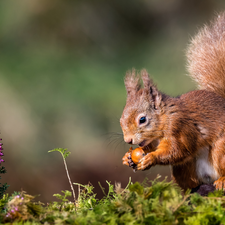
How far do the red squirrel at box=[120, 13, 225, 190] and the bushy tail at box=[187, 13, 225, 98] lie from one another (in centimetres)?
12

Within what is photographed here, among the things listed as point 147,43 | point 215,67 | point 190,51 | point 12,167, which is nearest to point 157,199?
point 215,67

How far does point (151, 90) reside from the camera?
1329mm

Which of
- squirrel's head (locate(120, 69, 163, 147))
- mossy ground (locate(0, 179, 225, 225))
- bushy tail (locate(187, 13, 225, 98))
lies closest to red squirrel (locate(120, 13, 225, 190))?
squirrel's head (locate(120, 69, 163, 147))

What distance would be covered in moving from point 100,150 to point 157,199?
2242 mm

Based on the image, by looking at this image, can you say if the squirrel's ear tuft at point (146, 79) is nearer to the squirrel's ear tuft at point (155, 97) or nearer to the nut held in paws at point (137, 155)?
the squirrel's ear tuft at point (155, 97)

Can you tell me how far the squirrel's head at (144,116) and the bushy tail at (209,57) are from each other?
1.40 ft

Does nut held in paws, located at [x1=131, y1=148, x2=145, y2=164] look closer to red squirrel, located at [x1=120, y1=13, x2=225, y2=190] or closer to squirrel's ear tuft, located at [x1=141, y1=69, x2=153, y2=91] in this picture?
red squirrel, located at [x1=120, y1=13, x2=225, y2=190]

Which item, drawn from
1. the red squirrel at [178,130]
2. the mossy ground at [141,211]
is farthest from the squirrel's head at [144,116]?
the mossy ground at [141,211]

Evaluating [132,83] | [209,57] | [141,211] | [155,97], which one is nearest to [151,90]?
[155,97]

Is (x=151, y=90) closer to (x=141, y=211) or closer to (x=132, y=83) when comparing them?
(x=132, y=83)

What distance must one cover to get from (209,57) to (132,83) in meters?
0.52

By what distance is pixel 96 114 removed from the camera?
2910mm

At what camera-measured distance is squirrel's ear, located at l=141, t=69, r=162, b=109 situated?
4.32 ft

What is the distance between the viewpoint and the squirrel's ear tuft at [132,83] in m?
1.42
